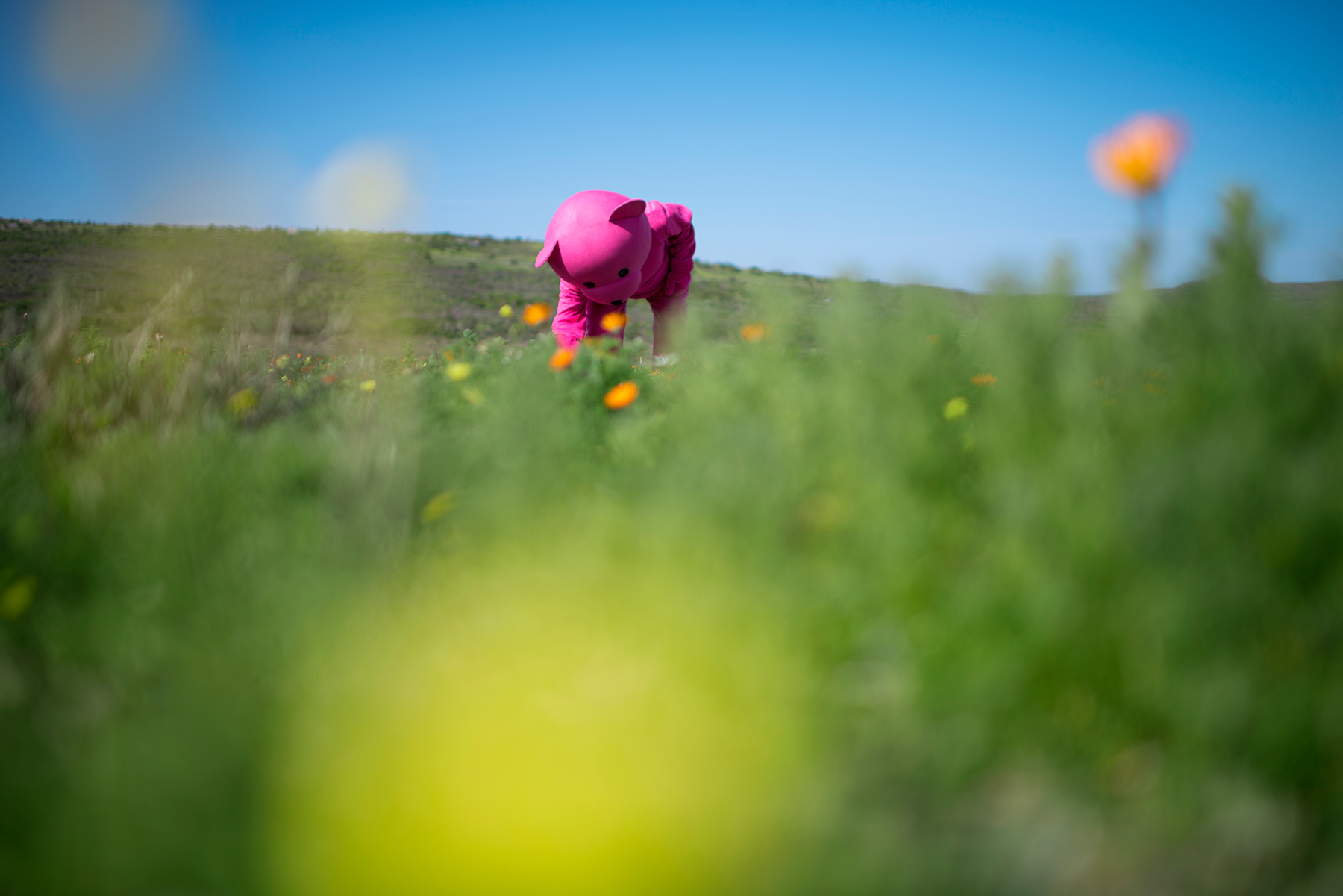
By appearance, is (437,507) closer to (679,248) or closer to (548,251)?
(548,251)

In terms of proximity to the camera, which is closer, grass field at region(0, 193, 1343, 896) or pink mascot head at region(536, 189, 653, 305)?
grass field at region(0, 193, 1343, 896)

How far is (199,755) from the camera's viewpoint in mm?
995

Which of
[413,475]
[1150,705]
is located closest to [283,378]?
[413,475]

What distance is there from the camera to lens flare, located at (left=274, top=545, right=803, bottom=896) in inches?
35.4

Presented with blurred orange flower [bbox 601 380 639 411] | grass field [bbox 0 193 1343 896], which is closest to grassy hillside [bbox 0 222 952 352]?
blurred orange flower [bbox 601 380 639 411]

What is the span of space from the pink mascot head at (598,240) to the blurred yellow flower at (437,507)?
11.6 ft

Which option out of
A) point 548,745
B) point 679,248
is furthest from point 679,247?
point 548,745

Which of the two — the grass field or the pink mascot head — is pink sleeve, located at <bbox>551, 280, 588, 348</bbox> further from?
the grass field

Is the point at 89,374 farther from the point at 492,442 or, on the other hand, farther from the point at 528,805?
the point at 528,805

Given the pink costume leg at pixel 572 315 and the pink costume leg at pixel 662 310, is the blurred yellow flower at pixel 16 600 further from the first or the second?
the pink costume leg at pixel 662 310

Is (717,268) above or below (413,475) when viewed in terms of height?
above

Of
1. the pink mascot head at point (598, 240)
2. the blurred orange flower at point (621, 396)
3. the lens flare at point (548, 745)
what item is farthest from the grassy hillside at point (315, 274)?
the lens flare at point (548, 745)

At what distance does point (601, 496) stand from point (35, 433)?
1768mm

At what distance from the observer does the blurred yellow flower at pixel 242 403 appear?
2.57 metres
